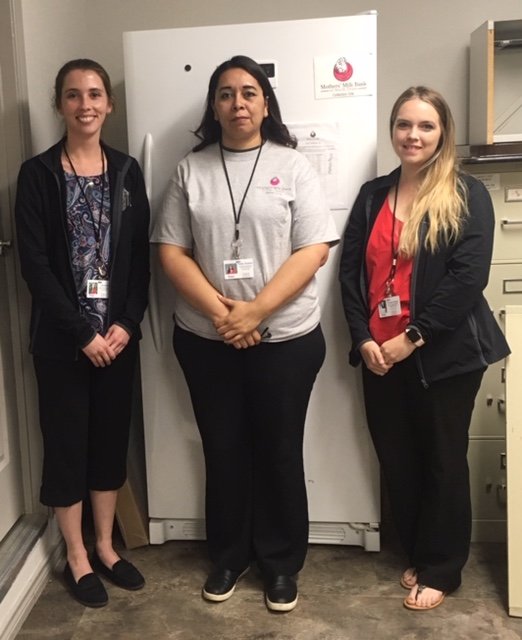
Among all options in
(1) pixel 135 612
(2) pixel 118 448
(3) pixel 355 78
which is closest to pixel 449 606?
(1) pixel 135 612

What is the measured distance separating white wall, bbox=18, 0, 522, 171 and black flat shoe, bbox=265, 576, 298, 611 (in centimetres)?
145

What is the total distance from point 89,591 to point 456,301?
52.8 inches

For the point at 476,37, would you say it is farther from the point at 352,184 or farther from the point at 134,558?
the point at 134,558

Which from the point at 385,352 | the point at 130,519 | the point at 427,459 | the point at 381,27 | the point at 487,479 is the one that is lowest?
the point at 130,519

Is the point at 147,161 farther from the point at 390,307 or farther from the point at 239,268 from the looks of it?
the point at 390,307

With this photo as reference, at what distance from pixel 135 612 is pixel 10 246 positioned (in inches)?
44.8

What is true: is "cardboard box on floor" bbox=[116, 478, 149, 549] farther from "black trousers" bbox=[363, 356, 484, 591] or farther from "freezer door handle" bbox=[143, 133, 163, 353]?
"black trousers" bbox=[363, 356, 484, 591]

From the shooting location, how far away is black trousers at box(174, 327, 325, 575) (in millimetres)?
1854

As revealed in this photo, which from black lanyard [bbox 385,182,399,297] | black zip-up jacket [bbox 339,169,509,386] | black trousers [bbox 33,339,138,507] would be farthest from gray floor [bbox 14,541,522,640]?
black lanyard [bbox 385,182,399,297]

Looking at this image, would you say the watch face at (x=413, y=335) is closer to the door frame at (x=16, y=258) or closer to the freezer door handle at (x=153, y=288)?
Answer: the freezer door handle at (x=153, y=288)

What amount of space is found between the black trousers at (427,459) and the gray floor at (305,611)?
114 millimetres

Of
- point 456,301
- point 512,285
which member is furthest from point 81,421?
point 512,285

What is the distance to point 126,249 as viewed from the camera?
1.88 meters

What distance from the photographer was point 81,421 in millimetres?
1901
